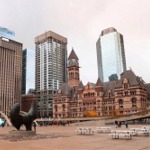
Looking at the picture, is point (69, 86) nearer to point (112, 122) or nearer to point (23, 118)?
point (112, 122)

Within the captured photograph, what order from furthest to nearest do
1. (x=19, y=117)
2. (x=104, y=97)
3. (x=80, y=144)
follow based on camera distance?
(x=104, y=97), (x=19, y=117), (x=80, y=144)

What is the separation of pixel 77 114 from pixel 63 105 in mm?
10024

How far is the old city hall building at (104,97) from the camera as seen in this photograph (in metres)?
91.8

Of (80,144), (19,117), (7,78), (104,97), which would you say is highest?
(7,78)

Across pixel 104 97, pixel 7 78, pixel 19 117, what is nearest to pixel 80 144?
pixel 19 117

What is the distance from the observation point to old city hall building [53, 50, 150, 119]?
9181 centimetres

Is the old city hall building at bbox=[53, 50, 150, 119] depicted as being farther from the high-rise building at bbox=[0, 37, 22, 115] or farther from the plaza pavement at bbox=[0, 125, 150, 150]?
the high-rise building at bbox=[0, 37, 22, 115]

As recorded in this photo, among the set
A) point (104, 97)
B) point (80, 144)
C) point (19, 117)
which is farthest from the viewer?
point (104, 97)

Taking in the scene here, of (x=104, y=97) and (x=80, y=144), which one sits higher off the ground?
(x=104, y=97)

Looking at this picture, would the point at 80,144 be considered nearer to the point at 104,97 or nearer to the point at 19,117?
the point at 19,117

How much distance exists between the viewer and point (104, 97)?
10456cm

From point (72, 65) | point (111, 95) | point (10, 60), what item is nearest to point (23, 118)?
point (111, 95)

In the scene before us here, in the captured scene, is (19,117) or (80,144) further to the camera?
(19,117)

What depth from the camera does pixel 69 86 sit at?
12794 cm
